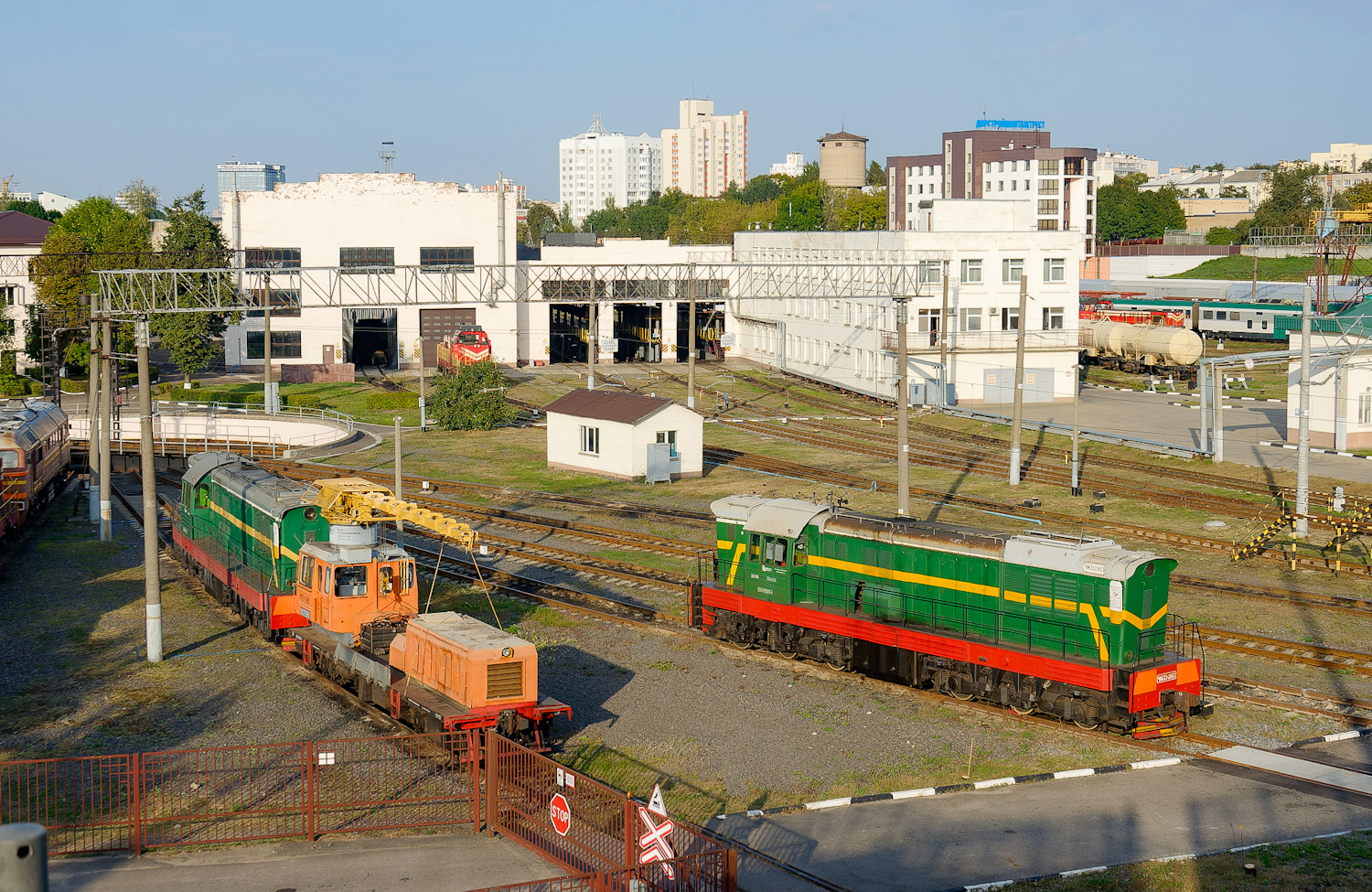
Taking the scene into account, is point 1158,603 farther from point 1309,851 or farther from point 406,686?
point 406,686

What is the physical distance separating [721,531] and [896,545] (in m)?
4.85

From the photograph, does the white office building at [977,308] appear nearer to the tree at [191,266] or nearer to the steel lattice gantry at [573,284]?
the steel lattice gantry at [573,284]

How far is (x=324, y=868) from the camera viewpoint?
1560cm

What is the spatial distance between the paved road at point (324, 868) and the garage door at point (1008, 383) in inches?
2325

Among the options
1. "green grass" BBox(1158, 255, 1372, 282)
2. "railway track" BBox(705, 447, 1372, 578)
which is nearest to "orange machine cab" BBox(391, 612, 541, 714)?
"railway track" BBox(705, 447, 1372, 578)

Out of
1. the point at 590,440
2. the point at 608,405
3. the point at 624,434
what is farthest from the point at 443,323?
the point at 624,434

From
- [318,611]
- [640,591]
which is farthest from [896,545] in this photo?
[318,611]

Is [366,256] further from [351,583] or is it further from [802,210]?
[802,210]

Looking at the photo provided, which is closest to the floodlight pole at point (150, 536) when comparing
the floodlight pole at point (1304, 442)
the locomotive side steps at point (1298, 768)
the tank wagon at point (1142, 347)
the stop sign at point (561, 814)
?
the stop sign at point (561, 814)

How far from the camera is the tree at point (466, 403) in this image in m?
64.9

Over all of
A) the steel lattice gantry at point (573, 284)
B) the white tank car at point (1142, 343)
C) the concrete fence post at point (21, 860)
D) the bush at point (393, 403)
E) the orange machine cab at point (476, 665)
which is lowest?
the orange machine cab at point (476, 665)

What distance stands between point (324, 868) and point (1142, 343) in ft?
254

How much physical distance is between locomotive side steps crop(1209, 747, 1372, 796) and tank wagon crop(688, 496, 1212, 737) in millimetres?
1298

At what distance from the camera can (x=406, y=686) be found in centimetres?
2155
